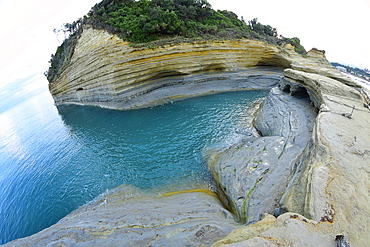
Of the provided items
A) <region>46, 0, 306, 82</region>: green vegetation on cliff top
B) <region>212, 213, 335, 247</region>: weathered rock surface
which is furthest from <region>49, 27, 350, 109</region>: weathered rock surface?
<region>212, 213, 335, 247</region>: weathered rock surface

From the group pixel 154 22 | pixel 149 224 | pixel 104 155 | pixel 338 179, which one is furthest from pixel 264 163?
pixel 154 22

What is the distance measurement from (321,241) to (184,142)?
8348mm

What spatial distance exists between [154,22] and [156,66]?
483 centimetres

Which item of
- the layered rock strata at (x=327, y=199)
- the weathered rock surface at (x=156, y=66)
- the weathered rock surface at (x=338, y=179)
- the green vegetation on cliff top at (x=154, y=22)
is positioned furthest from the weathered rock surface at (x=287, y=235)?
the green vegetation on cliff top at (x=154, y=22)

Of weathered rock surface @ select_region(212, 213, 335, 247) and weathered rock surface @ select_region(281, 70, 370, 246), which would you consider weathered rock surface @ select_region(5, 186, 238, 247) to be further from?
weathered rock surface @ select_region(281, 70, 370, 246)

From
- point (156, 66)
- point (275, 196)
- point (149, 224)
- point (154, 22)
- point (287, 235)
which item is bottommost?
point (149, 224)

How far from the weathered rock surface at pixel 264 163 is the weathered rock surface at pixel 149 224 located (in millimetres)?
706

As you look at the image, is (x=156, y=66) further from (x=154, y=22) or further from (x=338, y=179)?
(x=338, y=179)

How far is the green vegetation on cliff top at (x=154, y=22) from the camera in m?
18.8

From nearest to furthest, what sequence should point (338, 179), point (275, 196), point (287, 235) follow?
point (287, 235) < point (338, 179) < point (275, 196)

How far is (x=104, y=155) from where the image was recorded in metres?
10.9

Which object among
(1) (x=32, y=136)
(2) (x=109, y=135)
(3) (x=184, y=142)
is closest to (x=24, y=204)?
(2) (x=109, y=135)

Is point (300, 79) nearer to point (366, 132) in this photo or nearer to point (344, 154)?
point (366, 132)

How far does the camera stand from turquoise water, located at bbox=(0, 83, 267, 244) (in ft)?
26.7
